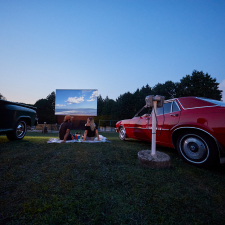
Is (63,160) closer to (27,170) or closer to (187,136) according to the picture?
(27,170)

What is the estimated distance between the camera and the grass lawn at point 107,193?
4.40 ft

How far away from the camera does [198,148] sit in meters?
2.83

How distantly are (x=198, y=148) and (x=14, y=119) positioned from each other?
21.2 feet

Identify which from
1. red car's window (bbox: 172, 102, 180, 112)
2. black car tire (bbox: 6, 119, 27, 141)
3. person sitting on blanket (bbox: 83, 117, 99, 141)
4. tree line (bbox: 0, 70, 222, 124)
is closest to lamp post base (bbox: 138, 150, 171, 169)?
red car's window (bbox: 172, 102, 180, 112)

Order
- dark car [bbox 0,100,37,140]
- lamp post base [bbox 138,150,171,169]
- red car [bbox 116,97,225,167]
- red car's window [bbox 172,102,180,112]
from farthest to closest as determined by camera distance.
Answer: dark car [bbox 0,100,37,140], red car's window [bbox 172,102,180,112], lamp post base [bbox 138,150,171,169], red car [bbox 116,97,225,167]

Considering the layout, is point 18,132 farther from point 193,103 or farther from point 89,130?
point 193,103

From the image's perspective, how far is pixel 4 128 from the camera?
15.4 ft

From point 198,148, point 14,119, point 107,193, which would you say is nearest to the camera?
point 107,193

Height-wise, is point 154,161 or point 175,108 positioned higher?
point 175,108

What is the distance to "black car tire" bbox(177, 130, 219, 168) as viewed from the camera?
8.45 feet

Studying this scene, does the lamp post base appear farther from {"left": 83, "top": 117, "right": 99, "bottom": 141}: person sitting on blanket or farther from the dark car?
the dark car

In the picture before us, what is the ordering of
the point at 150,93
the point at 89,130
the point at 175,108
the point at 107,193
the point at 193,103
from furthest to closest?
the point at 150,93
the point at 89,130
the point at 175,108
the point at 193,103
the point at 107,193

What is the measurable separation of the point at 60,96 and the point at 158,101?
22493mm

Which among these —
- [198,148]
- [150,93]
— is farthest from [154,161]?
[150,93]
